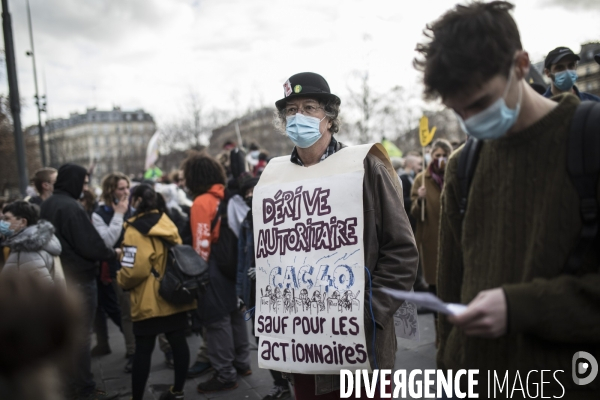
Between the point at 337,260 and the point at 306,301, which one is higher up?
the point at 337,260

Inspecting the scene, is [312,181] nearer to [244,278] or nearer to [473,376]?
[473,376]

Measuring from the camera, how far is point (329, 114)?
9.22 feet

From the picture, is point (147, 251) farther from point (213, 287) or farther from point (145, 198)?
point (213, 287)

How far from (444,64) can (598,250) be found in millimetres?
684

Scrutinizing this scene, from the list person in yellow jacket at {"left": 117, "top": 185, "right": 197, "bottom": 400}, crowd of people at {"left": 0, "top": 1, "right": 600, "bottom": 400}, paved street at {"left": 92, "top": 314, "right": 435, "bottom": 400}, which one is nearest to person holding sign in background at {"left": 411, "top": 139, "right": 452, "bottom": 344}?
paved street at {"left": 92, "top": 314, "right": 435, "bottom": 400}

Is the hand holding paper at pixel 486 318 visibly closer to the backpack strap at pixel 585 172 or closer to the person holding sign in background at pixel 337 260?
the backpack strap at pixel 585 172

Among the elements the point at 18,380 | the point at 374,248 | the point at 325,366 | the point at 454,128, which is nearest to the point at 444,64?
the point at 374,248

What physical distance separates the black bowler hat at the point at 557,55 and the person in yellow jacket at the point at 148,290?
11.0 ft

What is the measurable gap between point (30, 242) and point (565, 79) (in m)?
4.35

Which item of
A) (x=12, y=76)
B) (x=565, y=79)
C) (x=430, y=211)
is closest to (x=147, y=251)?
(x=430, y=211)

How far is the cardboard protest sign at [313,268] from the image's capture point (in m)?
2.27

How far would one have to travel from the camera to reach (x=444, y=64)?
55.4 inches

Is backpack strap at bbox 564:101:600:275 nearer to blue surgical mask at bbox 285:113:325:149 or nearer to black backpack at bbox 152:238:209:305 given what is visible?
blue surgical mask at bbox 285:113:325:149

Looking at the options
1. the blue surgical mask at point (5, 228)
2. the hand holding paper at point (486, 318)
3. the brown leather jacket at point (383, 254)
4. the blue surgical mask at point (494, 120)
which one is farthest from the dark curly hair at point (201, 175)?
the hand holding paper at point (486, 318)
